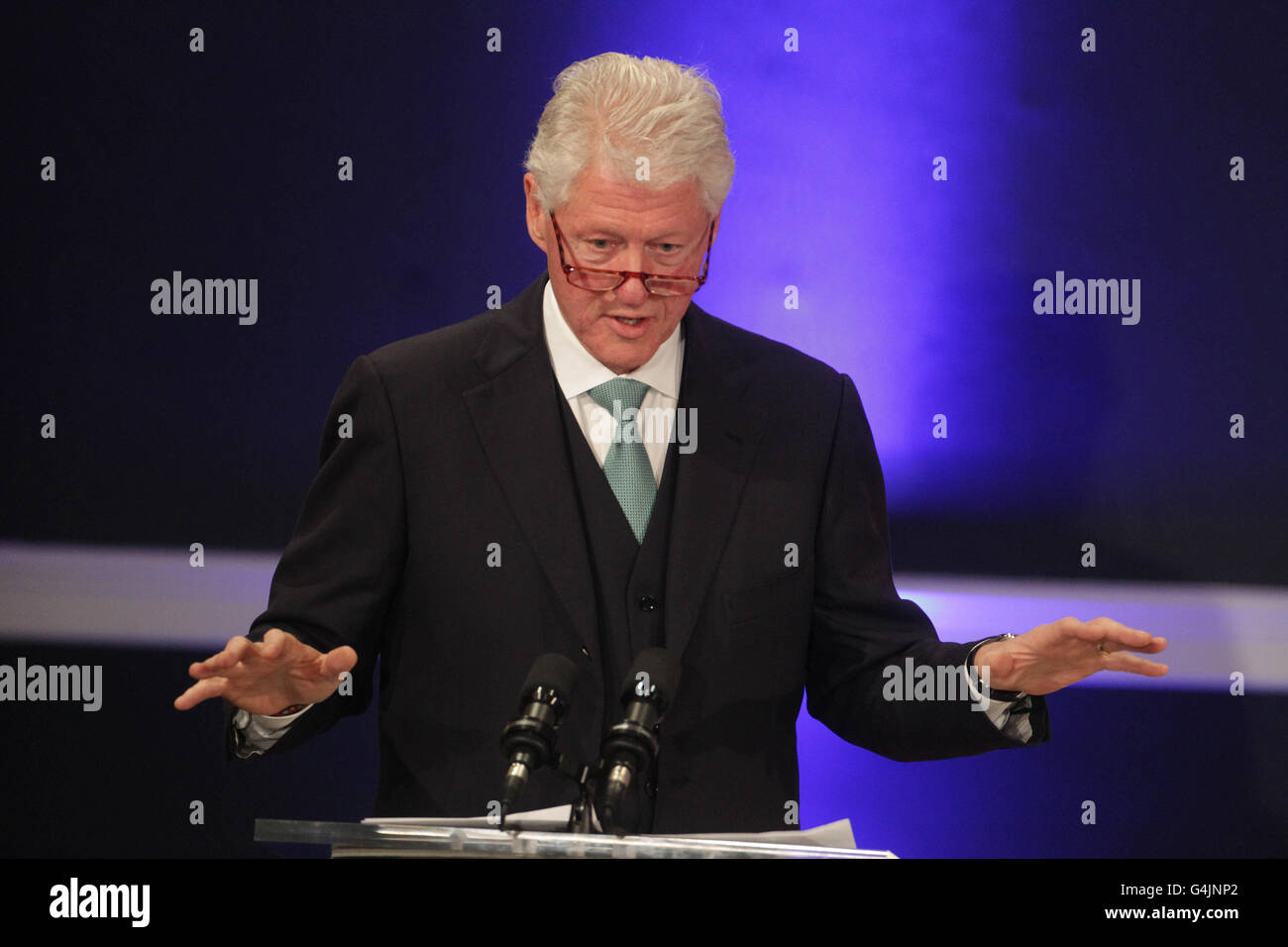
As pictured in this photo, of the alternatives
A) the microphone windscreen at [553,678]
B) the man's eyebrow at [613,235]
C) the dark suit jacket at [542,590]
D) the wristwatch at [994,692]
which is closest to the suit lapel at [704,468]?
the dark suit jacket at [542,590]

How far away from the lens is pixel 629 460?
8.05 feet

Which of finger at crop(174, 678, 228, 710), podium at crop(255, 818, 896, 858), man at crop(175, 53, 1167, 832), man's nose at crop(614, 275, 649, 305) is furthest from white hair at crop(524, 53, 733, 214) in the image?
podium at crop(255, 818, 896, 858)

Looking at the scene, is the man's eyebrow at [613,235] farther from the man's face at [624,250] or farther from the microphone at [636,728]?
the microphone at [636,728]

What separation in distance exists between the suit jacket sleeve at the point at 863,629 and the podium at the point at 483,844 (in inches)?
28.0

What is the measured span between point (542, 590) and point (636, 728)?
690 mm

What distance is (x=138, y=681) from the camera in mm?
3496

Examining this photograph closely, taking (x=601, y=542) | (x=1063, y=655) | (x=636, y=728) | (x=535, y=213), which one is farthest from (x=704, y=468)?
(x=636, y=728)

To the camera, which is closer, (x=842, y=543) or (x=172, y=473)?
(x=842, y=543)

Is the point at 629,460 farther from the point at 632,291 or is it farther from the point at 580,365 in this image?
the point at 632,291

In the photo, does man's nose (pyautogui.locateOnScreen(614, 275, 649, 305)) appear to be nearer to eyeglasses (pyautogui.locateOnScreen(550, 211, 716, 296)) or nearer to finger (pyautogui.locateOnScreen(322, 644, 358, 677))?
eyeglasses (pyautogui.locateOnScreen(550, 211, 716, 296))

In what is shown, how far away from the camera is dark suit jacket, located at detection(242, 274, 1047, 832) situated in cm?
232
